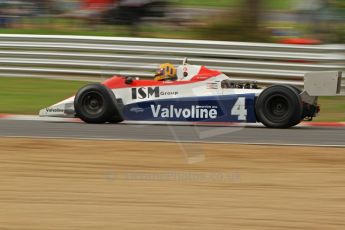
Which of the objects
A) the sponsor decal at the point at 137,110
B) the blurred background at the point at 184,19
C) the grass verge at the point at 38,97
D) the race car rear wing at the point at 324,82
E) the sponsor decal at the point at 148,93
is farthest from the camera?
the blurred background at the point at 184,19

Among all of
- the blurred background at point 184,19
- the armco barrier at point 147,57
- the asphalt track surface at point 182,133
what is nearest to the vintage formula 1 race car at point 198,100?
the asphalt track surface at point 182,133

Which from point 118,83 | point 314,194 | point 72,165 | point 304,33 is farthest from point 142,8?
point 314,194

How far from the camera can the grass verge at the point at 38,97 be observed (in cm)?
1288

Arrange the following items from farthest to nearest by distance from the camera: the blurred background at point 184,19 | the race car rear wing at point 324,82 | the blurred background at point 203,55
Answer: the blurred background at point 184,19 < the blurred background at point 203,55 < the race car rear wing at point 324,82

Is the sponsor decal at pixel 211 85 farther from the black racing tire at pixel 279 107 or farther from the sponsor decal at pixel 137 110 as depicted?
the sponsor decal at pixel 137 110

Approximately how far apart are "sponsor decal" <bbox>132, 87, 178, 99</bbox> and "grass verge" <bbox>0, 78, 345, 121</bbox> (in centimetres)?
232

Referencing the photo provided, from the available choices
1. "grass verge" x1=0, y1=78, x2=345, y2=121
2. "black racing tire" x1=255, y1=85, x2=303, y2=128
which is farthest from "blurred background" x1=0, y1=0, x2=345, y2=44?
"black racing tire" x1=255, y1=85, x2=303, y2=128

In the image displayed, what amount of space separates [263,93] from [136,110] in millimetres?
1789

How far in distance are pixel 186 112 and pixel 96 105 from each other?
132 cm

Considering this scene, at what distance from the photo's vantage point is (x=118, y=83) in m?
11.3

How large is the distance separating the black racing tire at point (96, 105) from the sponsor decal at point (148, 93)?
32 cm

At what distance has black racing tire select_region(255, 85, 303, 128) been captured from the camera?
34.7ft

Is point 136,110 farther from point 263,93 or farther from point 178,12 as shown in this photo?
point 178,12

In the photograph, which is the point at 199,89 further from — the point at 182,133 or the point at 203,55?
the point at 203,55
